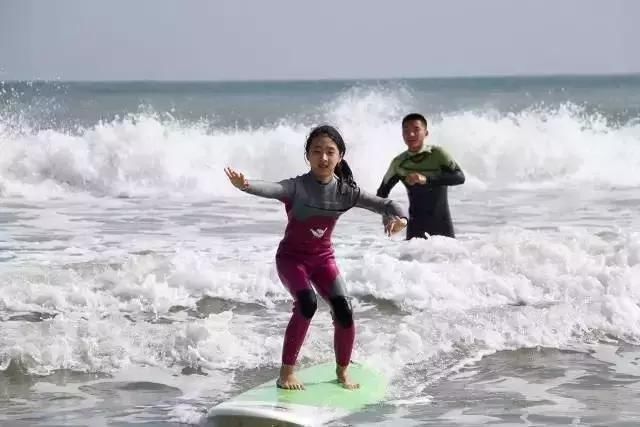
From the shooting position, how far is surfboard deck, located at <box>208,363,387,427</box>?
4480 millimetres

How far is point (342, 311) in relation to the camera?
4875 mm

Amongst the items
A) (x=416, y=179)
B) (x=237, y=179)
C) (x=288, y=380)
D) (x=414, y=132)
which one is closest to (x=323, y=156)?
(x=237, y=179)

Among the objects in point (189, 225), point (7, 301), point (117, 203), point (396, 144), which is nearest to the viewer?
point (7, 301)

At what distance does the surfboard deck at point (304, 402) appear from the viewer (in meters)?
4.48

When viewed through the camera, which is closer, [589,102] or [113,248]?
[113,248]

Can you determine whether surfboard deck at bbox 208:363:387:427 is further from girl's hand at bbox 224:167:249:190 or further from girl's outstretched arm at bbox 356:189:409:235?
girl's hand at bbox 224:167:249:190

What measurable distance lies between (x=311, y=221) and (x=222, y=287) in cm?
305

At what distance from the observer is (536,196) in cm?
1521

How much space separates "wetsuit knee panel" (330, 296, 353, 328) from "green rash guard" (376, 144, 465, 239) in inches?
59.6

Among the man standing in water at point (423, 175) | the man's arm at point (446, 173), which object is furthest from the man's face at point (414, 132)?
the man's arm at point (446, 173)

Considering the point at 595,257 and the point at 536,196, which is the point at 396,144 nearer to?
the point at 536,196

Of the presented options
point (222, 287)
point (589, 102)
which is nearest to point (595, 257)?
point (222, 287)

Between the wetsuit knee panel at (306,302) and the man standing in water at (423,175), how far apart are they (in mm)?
1706

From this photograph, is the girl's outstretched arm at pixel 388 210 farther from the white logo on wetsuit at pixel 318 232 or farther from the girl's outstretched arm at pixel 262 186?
the girl's outstretched arm at pixel 262 186
